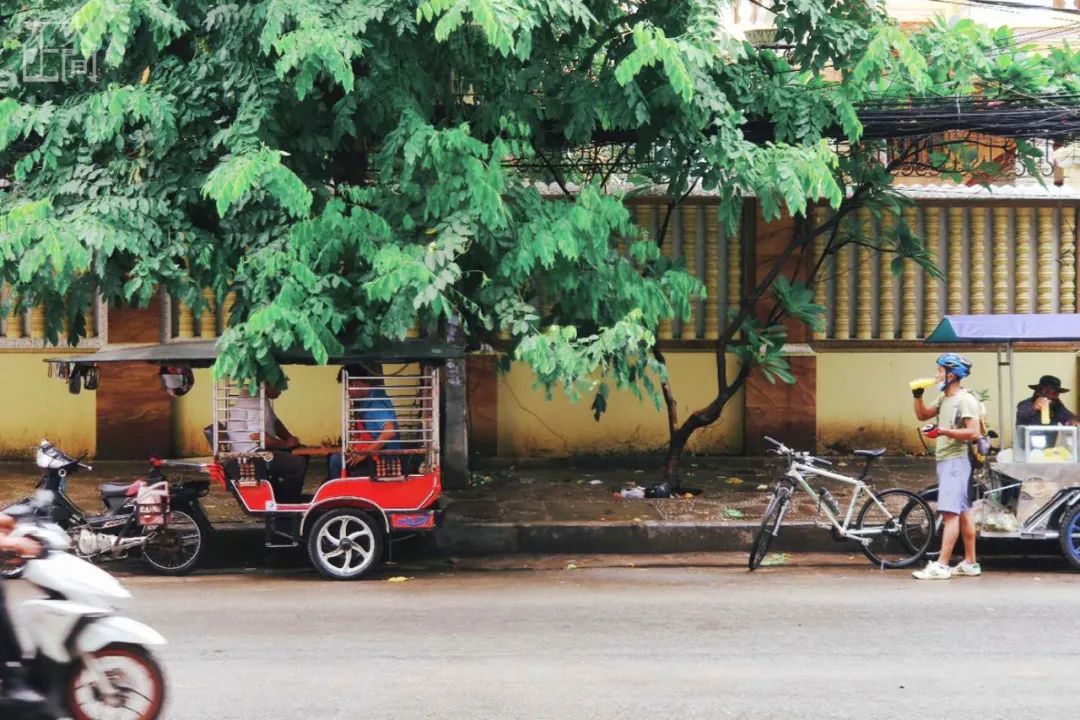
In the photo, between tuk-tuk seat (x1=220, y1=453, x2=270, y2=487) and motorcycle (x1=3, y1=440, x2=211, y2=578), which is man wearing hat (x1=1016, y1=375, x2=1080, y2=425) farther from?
motorcycle (x1=3, y1=440, x2=211, y2=578)

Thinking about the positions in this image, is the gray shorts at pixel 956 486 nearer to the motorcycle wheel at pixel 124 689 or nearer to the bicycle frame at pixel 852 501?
the bicycle frame at pixel 852 501

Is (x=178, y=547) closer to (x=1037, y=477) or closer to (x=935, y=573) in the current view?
(x=935, y=573)

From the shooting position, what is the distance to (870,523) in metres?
9.19

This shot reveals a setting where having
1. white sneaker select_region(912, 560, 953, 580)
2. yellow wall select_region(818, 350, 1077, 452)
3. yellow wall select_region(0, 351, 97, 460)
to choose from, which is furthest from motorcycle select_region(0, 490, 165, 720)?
yellow wall select_region(818, 350, 1077, 452)

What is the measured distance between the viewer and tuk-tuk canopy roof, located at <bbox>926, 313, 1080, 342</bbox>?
342 inches

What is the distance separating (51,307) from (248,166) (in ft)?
7.53

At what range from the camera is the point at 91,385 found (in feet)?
28.0

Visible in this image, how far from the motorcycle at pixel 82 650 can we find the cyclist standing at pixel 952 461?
5749 mm

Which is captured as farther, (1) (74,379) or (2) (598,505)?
(2) (598,505)

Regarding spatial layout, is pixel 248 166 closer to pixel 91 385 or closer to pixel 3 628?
pixel 91 385

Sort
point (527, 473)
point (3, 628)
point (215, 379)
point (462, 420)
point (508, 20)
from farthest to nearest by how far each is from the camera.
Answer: point (527, 473) < point (462, 420) < point (215, 379) < point (508, 20) < point (3, 628)

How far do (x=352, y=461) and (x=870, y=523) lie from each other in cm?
414

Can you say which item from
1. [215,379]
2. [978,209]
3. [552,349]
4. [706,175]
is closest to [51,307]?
[215,379]

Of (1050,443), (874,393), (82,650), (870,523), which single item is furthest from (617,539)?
(82,650)
